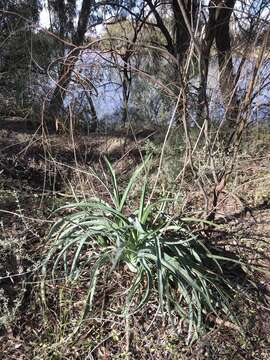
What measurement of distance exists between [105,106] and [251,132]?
152cm

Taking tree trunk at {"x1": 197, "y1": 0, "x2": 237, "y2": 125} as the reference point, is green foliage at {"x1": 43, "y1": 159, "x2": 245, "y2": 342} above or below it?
below

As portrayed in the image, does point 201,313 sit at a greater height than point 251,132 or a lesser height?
lesser

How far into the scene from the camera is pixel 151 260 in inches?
100

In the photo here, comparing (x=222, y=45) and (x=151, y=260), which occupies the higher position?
(x=222, y=45)

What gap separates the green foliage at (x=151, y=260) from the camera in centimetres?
242

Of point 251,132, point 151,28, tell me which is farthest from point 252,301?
point 151,28

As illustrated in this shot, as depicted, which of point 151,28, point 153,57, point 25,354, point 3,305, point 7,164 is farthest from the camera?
point 151,28

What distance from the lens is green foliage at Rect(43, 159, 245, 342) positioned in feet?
7.94

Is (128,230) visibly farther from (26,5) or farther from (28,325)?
(26,5)

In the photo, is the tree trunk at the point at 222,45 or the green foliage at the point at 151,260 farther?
the tree trunk at the point at 222,45

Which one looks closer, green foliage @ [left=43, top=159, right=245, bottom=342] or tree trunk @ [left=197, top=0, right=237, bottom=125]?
green foliage @ [left=43, top=159, right=245, bottom=342]

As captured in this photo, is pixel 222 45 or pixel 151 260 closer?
pixel 151 260

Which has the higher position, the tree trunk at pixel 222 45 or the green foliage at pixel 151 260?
the tree trunk at pixel 222 45

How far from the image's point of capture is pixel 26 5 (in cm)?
662
